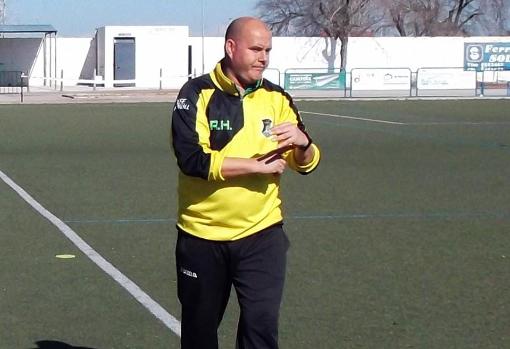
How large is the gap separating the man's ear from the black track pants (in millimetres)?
825

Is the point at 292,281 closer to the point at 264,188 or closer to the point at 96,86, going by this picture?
the point at 264,188

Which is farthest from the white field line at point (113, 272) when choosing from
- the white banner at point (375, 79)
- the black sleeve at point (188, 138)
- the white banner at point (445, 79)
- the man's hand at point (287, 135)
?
the white banner at point (375, 79)

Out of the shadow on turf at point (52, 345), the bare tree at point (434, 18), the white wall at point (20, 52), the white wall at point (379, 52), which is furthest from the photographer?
the bare tree at point (434, 18)

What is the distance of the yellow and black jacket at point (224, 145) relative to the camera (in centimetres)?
505

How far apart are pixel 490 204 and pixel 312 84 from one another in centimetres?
3969

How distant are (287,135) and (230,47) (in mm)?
496

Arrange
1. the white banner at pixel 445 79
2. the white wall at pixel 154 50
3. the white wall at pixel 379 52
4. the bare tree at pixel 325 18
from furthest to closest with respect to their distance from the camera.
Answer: the bare tree at pixel 325 18
the white wall at pixel 379 52
the white wall at pixel 154 50
the white banner at pixel 445 79

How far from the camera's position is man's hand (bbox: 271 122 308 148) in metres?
4.95

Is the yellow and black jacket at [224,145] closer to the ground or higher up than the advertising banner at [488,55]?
closer to the ground

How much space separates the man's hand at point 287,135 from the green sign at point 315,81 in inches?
1870

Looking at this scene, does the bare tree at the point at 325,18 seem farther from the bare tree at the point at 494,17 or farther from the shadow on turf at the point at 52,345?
the shadow on turf at the point at 52,345

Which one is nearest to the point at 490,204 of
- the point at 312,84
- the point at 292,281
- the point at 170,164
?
the point at 292,281

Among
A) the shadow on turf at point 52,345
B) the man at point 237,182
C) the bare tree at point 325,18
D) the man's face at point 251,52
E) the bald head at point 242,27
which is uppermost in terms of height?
the bare tree at point 325,18

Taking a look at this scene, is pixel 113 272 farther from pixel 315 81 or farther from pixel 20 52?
pixel 20 52
